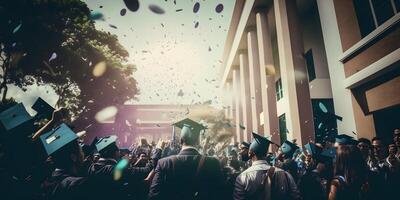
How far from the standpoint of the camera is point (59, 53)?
648 inches

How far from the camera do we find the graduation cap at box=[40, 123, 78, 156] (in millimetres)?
2650

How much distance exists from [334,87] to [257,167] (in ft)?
22.4

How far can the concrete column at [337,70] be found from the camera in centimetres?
751

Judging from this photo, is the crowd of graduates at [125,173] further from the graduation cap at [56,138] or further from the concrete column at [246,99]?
the concrete column at [246,99]

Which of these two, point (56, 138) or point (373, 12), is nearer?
point (56, 138)

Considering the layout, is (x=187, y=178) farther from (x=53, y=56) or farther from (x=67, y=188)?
(x=53, y=56)

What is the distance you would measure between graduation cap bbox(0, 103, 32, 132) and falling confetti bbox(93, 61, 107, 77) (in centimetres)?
1859

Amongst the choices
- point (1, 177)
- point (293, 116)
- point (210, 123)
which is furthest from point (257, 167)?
point (210, 123)

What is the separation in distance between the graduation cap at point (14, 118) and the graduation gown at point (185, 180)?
1.98 m

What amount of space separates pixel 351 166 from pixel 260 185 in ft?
3.93

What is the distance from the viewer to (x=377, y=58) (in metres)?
6.39

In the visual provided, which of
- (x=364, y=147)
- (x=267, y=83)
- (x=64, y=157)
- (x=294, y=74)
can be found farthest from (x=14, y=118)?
(x=267, y=83)

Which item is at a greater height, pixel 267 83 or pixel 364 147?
pixel 267 83

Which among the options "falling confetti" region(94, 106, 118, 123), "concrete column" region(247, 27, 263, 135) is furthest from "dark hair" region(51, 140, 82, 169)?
"falling confetti" region(94, 106, 118, 123)
